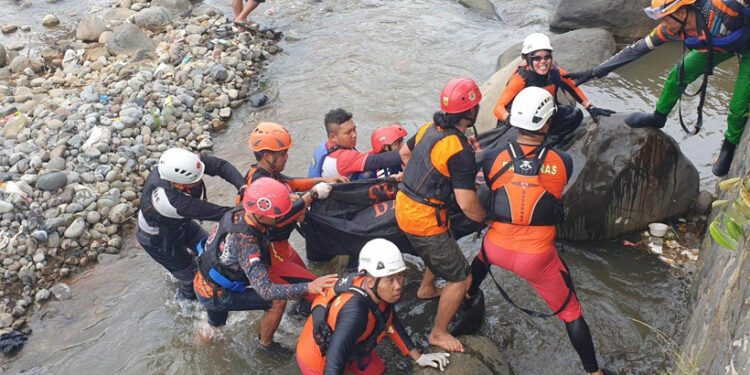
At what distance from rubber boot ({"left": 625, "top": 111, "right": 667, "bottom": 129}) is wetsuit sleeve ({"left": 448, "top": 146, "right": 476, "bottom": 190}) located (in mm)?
2438

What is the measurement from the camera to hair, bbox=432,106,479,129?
422 cm

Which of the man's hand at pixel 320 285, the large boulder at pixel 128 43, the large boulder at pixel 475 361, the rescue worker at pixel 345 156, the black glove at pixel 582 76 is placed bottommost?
the large boulder at pixel 128 43

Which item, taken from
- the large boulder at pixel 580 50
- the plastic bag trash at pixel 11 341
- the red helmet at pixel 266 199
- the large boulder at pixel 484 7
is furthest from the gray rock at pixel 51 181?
the large boulder at pixel 484 7

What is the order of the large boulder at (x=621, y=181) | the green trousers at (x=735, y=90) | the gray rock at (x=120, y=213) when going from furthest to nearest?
the gray rock at (x=120, y=213) < the large boulder at (x=621, y=181) < the green trousers at (x=735, y=90)

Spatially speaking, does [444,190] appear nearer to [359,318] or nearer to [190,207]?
[359,318]

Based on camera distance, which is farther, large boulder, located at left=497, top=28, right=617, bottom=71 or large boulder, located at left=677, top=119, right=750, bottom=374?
large boulder, located at left=497, top=28, right=617, bottom=71

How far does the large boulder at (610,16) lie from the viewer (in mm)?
11062

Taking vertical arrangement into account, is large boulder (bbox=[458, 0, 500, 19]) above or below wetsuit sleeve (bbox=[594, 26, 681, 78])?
below

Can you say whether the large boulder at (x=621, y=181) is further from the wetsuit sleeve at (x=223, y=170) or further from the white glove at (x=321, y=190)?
the wetsuit sleeve at (x=223, y=170)

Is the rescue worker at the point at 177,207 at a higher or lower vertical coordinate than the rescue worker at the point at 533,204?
lower

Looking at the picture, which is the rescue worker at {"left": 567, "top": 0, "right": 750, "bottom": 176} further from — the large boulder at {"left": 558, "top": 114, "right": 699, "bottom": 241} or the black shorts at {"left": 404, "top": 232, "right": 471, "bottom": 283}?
the black shorts at {"left": 404, "top": 232, "right": 471, "bottom": 283}

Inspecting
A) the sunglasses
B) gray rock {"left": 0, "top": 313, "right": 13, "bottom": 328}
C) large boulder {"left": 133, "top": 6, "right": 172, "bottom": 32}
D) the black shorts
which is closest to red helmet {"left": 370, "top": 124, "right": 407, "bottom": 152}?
the black shorts

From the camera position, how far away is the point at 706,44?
4.98 m

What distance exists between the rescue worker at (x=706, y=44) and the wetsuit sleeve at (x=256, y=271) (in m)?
3.77
